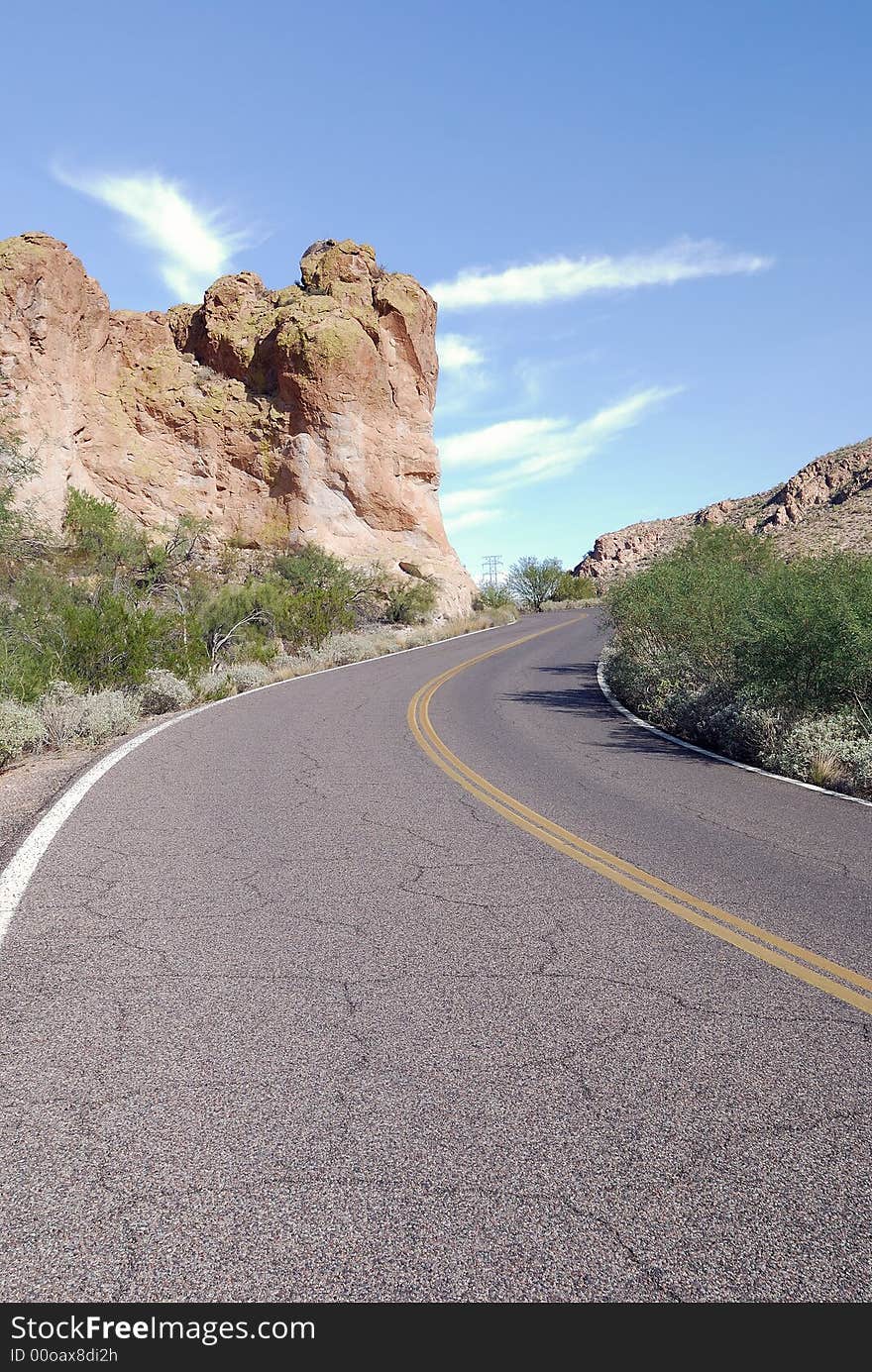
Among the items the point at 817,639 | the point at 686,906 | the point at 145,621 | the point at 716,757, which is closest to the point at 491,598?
the point at 145,621

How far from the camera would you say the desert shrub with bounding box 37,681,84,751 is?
10.7 metres

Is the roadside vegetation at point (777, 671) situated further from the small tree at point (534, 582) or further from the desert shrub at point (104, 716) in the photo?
the small tree at point (534, 582)

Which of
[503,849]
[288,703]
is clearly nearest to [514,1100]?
[503,849]

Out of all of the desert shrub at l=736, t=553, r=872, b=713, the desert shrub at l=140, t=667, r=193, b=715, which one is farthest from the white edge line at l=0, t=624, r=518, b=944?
the desert shrub at l=736, t=553, r=872, b=713

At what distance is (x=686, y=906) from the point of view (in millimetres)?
5121

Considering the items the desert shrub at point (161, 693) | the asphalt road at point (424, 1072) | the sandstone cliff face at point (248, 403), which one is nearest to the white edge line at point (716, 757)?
the asphalt road at point (424, 1072)

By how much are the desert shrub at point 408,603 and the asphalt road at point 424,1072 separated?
34347 mm

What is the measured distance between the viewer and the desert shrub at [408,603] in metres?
41.0

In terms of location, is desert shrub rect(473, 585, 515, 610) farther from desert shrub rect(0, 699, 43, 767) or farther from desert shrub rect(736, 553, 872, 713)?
desert shrub rect(0, 699, 43, 767)

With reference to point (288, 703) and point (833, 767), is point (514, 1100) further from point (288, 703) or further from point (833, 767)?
point (288, 703)

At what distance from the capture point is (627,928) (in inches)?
186

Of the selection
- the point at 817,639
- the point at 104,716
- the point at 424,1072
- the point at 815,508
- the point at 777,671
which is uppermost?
the point at 815,508

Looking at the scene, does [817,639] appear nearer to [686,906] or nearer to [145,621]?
[686,906]

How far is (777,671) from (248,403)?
43527 millimetres
